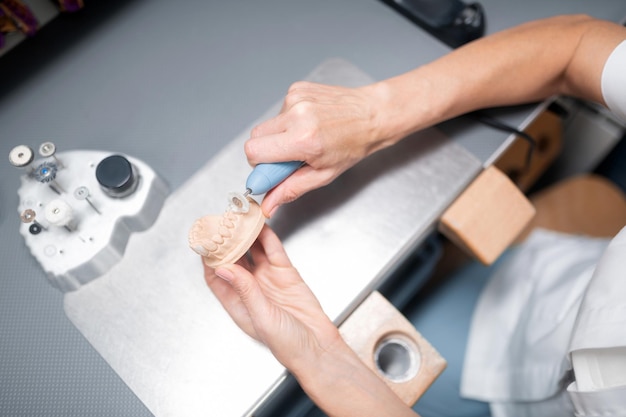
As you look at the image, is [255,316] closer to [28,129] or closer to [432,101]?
[432,101]

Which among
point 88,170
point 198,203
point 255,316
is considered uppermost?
point 88,170

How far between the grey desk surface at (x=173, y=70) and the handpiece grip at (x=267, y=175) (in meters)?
0.24

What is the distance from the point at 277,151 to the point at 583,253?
718 mm

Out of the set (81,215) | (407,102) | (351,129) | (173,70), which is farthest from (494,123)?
(81,215)

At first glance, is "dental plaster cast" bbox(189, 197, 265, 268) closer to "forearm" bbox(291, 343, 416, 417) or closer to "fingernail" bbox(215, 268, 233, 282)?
"fingernail" bbox(215, 268, 233, 282)

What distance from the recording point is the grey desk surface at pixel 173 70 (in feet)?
3.14

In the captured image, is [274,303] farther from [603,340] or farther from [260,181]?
[603,340]

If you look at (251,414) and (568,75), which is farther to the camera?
(568,75)

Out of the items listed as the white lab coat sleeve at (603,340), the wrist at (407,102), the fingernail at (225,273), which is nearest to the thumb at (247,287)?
the fingernail at (225,273)

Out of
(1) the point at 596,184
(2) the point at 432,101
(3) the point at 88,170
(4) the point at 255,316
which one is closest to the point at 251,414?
(4) the point at 255,316

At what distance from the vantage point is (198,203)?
895 mm

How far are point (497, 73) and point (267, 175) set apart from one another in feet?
1.57

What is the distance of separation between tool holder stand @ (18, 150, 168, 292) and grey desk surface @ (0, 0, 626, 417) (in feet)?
0.22

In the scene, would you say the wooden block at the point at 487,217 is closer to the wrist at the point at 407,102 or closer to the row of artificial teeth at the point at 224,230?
the wrist at the point at 407,102
